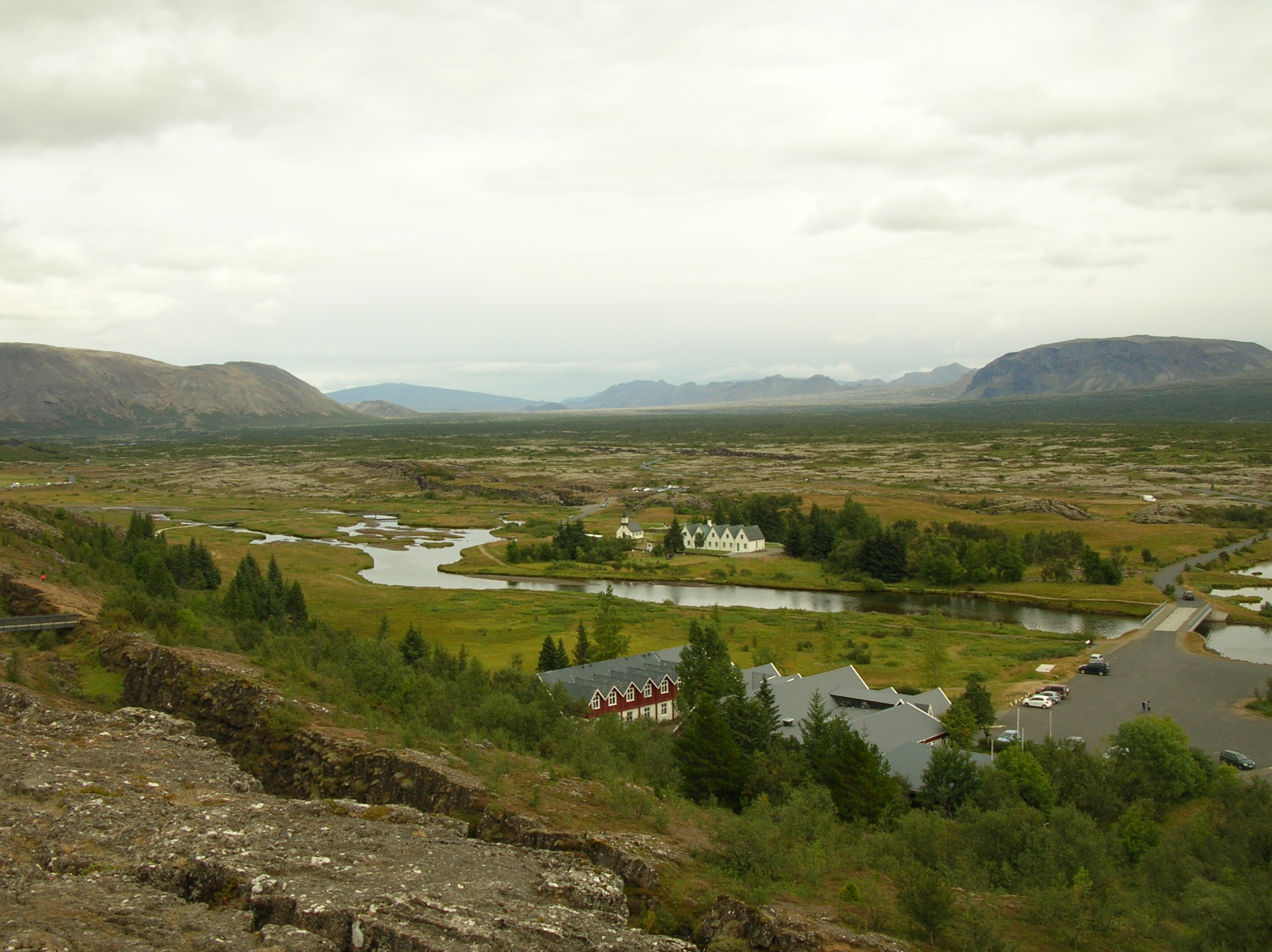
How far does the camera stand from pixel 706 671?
118 ft

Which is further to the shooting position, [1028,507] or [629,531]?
[1028,507]

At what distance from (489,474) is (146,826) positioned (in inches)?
5731

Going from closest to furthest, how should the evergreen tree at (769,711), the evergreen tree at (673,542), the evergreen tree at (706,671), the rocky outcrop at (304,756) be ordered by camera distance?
1. the rocky outcrop at (304,756)
2. the evergreen tree at (769,711)
3. the evergreen tree at (706,671)
4. the evergreen tree at (673,542)

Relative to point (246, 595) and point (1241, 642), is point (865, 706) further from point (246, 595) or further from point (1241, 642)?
point (246, 595)

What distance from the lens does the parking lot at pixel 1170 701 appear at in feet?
113

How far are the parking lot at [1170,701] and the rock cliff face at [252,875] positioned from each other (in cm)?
2619

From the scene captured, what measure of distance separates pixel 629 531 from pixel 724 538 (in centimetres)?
979

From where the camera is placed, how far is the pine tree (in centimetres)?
4031

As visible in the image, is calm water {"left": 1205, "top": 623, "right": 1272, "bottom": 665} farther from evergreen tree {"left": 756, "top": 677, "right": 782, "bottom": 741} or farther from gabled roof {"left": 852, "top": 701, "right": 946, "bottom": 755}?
evergreen tree {"left": 756, "top": 677, "right": 782, "bottom": 741}

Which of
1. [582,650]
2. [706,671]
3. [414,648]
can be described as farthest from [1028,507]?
[414,648]

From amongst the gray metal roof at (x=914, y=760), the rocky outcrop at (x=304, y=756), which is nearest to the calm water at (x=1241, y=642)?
the gray metal roof at (x=914, y=760)

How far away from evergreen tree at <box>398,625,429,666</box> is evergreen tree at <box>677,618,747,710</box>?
10.8m

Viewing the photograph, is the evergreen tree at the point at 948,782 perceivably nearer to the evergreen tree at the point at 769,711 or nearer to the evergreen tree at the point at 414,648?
the evergreen tree at the point at 769,711

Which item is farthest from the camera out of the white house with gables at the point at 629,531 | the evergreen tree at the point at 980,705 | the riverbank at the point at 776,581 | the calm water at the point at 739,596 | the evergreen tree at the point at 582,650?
the white house with gables at the point at 629,531
